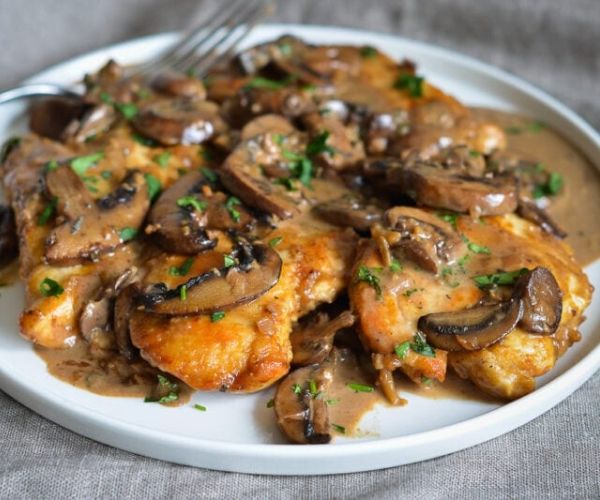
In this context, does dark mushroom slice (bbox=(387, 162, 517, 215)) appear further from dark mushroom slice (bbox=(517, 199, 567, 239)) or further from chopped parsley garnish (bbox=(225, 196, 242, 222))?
chopped parsley garnish (bbox=(225, 196, 242, 222))

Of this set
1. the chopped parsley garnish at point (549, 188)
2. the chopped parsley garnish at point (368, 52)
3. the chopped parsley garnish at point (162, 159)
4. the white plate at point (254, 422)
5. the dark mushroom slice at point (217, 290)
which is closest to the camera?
the white plate at point (254, 422)

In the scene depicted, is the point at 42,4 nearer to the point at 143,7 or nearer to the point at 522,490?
the point at 143,7

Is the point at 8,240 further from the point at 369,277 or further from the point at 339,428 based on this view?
the point at 339,428

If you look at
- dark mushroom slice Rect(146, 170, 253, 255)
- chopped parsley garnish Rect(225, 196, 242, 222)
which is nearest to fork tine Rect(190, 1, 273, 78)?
dark mushroom slice Rect(146, 170, 253, 255)

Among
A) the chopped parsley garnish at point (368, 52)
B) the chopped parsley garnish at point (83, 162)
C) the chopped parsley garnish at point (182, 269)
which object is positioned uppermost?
the chopped parsley garnish at point (83, 162)

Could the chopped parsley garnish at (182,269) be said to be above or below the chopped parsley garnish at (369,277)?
above

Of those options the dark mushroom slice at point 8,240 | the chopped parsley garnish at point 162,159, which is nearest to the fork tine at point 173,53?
the chopped parsley garnish at point 162,159

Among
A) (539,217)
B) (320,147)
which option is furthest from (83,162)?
(539,217)

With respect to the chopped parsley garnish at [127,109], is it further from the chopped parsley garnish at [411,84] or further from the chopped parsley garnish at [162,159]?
the chopped parsley garnish at [411,84]
